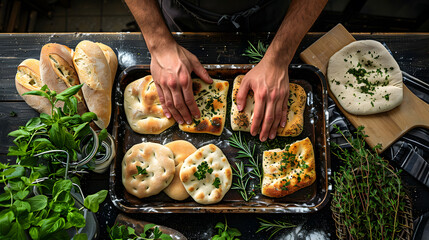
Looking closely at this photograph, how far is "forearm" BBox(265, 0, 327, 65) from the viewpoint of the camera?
172 centimetres

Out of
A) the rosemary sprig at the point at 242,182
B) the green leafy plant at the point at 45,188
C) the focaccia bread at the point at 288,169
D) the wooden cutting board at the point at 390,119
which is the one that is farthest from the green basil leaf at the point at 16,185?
the wooden cutting board at the point at 390,119

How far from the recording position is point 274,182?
5.73ft

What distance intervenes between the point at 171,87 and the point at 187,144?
13.9 inches

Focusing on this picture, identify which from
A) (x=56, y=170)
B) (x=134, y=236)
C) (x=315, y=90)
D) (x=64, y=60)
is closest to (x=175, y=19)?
(x=64, y=60)

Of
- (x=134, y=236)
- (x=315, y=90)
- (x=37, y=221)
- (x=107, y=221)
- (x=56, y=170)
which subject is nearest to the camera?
(x=37, y=221)

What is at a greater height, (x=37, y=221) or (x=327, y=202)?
(x=37, y=221)

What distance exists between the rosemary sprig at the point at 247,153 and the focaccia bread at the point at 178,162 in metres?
0.25

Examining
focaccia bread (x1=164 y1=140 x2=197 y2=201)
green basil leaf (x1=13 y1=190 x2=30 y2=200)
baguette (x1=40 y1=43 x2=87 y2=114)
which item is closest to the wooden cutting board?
focaccia bread (x1=164 y1=140 x2=197 y2=201)

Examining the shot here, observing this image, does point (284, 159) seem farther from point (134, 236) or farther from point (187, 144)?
point (134, 236)

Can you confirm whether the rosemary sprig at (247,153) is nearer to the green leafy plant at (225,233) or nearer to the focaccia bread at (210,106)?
the focaccia bread at (210,106)

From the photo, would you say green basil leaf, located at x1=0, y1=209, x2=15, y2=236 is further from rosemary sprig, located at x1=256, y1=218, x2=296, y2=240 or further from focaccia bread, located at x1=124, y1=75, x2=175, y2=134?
rosemary sprig, located at x1=256, y1=218, x2=296, y2=240

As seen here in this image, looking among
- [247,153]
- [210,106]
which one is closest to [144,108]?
[210,106]

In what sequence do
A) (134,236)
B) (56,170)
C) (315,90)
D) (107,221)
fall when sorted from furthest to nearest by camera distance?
(315,90) → (107,221) → (134,236) → (56,170)

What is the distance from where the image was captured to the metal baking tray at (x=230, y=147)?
169cm
